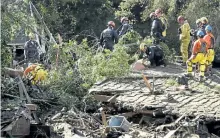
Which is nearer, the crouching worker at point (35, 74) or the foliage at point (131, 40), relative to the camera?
the crouching worker at point (35, 74)

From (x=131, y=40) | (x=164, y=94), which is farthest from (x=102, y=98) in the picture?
(x=131, y=40)

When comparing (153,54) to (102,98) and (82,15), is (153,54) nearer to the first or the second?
(102,98)

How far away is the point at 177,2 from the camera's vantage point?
2052 cm

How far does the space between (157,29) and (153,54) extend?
38.0 inches

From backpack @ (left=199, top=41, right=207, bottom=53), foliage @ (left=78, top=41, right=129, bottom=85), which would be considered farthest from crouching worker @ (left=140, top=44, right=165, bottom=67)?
backpack @ (left=199, top=41, right=207, bottom=53)

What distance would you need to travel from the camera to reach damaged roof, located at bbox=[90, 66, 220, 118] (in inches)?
428

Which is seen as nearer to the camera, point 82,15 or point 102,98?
point 102,98

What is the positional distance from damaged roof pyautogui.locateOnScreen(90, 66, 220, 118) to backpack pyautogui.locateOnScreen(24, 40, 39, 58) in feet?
10.4

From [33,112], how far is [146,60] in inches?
251

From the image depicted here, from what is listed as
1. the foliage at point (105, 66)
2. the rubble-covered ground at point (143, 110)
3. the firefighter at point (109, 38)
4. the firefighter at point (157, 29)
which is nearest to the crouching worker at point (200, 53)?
the rubble-covered ground at point (143, 110)

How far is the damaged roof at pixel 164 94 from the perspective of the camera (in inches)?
428

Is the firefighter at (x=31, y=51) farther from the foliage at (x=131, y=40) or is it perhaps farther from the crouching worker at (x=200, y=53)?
the crouching worker at (x=200, y=53)

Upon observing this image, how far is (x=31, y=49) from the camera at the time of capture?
15961 millimetres

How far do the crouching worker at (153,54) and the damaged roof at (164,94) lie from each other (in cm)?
162
